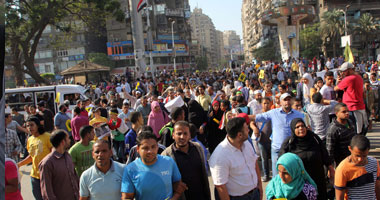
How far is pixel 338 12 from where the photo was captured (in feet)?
155

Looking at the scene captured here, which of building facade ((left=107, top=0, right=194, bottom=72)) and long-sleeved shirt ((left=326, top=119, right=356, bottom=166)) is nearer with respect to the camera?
long-sleeved shirt ((left=326, top=119, right=356, bottom=166))

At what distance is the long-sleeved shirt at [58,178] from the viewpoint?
12.2 ft

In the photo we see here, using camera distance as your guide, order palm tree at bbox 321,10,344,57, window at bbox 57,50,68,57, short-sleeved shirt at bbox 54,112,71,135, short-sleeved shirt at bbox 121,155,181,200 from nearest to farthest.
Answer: short-sleeved shirt at bbox 121,155,181,200 < short-sleeved shirt at bbox 54,112,71,135 < palm tree at bbox 321,10,344,57 < window at bbox 57,50,68,57

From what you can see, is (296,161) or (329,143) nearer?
(296,161)

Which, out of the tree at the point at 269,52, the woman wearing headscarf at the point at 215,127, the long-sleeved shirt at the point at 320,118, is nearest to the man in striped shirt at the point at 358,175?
the long-sleeved shirt at the point at 320,118

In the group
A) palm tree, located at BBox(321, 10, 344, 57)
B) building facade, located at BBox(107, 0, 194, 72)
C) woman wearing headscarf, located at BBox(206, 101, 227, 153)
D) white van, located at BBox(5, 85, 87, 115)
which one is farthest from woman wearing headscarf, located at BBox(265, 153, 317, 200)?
building facade, located at BBox(107, 0, 194, 72)

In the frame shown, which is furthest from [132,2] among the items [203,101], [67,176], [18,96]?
[67,176]

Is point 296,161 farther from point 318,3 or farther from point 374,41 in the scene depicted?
point 318,3

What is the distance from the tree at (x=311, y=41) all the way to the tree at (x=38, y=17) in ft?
121

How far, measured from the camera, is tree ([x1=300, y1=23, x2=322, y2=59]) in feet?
164

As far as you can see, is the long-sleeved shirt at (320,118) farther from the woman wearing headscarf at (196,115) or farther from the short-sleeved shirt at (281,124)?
the woman wearing headscarf at (196,115)

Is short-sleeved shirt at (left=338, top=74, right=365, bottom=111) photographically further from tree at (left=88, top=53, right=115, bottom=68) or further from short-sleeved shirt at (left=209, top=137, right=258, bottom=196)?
tree at (left=88, top=53, right=115, bottom=68)

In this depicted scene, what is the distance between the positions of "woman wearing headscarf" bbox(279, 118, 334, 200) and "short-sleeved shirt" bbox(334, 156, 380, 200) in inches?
21.8

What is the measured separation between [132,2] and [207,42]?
178956 millimetres
